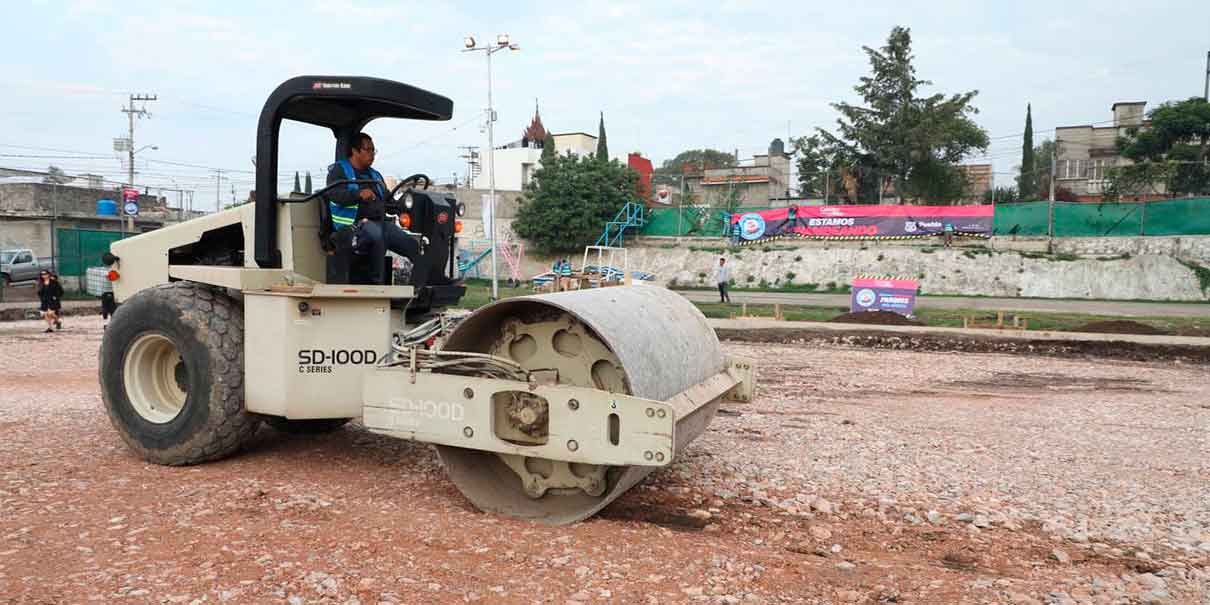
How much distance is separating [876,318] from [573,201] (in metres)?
23.6

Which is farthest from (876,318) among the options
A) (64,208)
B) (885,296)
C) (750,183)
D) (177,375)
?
(64,208)

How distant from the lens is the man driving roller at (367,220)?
5180 millimetres

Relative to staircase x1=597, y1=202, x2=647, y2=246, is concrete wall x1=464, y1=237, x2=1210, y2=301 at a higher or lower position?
lower

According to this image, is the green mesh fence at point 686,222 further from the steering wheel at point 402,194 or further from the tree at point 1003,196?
the steering wheel at point 402,194

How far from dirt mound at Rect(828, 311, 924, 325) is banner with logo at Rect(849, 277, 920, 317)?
587mm

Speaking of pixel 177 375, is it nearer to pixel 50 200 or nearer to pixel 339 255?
pixel 339 255

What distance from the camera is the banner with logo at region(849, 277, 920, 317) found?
1867cm

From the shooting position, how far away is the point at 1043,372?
38.7ft

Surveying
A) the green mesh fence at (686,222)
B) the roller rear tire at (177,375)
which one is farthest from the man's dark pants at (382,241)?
the green mesh fence at (686,222)

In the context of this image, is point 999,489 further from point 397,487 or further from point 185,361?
point 185,361

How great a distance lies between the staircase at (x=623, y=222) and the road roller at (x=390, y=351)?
33825 mm

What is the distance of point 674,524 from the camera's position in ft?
14.6

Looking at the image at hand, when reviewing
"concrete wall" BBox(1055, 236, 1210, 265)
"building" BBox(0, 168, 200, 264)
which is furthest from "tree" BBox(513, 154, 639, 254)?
"concrete wall" BBox(1055, 236, 1210, 265)

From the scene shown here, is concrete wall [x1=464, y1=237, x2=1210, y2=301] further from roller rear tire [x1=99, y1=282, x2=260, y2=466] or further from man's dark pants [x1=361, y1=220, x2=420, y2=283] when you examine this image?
roller rear tire [x1=99, y1=282, x2=260, y2=466]
